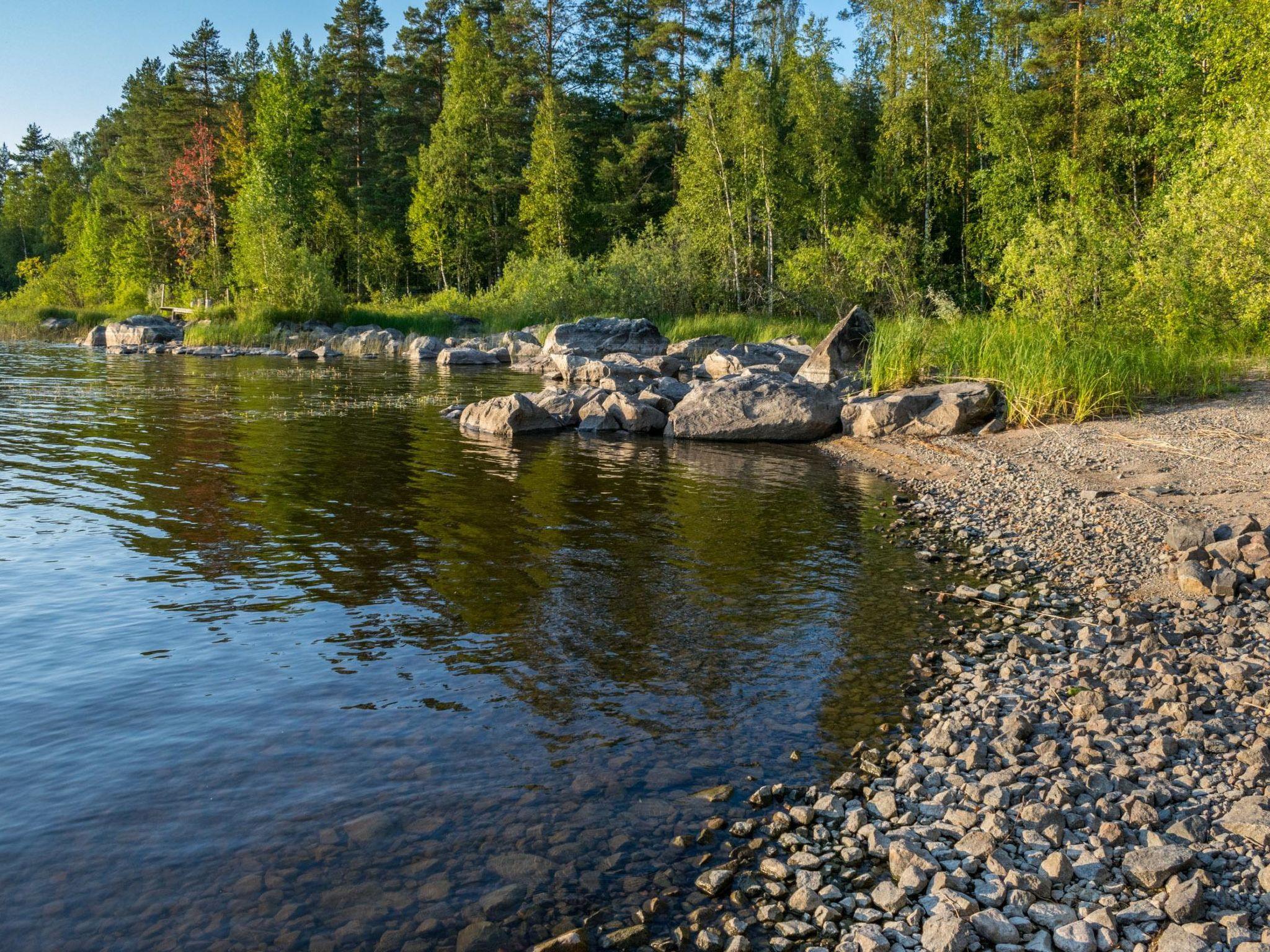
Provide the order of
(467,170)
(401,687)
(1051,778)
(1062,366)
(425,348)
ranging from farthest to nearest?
(467,170)
(425,348)
(1062,366)
(401,687)
(1051,778)

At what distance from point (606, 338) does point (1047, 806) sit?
29.0 meters

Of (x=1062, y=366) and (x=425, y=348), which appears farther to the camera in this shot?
(x=425, y=348)

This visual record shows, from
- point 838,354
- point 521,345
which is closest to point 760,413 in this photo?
point 838,354

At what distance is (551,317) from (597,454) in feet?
85.0

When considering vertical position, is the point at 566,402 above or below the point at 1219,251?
below

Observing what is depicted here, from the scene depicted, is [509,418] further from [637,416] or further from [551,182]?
[551,182]

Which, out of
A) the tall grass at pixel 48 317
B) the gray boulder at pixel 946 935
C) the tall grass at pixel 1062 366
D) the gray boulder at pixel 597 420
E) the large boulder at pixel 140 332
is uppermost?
the tall grass at pixel 48 317

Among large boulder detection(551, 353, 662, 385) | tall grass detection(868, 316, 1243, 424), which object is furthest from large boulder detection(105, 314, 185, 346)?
tall grass detection(868, 316, 1243, 424)

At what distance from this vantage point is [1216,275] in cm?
1750

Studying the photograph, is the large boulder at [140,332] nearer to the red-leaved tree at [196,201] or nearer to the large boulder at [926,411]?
the red-leaved tree at [196,201]

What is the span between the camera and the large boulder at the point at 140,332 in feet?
160

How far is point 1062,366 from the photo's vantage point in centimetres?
1614

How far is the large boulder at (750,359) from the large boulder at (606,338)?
18.2ft

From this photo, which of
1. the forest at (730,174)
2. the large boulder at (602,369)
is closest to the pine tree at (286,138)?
the forest at (730,174)
